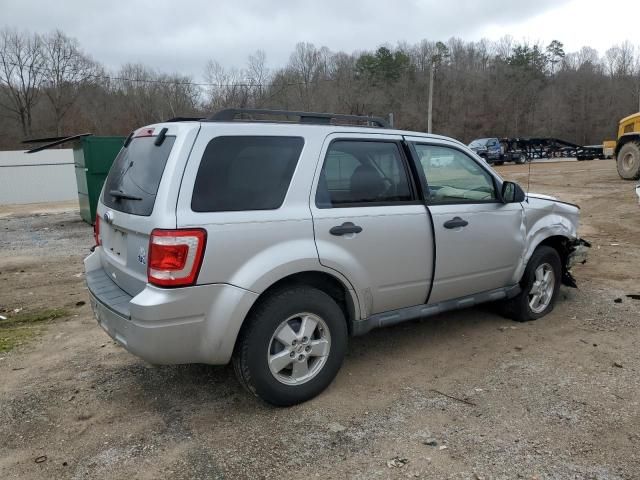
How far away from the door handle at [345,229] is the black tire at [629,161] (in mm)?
17165

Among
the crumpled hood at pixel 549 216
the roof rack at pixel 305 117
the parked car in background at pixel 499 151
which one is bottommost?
the crumpled hood at pixel 549 216

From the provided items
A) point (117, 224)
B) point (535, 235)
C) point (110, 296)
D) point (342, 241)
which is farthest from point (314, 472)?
point (535, 235)

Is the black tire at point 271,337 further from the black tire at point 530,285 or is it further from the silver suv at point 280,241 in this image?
the black tire at point 530,285

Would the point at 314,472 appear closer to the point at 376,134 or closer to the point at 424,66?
the point at 376,134

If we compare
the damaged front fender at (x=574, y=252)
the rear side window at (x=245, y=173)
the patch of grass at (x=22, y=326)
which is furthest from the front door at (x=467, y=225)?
the patch of grass at (x=22, y=326)

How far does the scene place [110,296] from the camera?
11.1 ft

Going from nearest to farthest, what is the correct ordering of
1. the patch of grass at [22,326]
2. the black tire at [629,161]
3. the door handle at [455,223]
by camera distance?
1. the door handle at [455,223]
2. the patch of grass at [22,326]
3. the black tire at [629,161]

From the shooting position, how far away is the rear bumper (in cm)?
289

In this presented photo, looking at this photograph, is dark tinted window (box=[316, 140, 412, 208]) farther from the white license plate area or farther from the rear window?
the white license plate area

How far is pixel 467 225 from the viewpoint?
416 cm

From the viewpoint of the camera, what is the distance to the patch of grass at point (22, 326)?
4717 mm

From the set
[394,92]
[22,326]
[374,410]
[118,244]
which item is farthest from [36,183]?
[394,92]

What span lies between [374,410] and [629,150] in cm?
1780

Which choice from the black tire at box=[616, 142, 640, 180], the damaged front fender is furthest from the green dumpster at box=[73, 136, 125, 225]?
the black tire at box=[616, 142, 640, 180]
